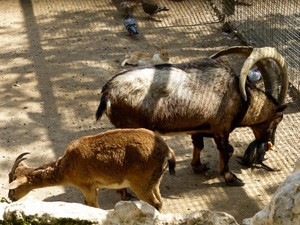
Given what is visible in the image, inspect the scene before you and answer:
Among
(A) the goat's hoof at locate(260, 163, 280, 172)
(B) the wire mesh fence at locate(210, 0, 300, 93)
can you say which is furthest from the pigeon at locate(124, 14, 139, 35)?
(A) the goat's hoof at locate(260, 163, 280, 172)

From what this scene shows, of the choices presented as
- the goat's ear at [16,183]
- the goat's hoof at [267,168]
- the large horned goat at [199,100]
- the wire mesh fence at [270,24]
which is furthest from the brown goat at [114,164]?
the wire mesh fence at [270,24]

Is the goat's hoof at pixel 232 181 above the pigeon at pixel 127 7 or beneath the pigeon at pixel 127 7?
beneath

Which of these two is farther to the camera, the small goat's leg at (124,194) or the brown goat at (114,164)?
the small goat's leg at (124,194)

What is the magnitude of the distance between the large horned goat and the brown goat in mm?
601

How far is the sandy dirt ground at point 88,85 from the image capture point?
7.38 m

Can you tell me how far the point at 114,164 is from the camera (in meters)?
6.27

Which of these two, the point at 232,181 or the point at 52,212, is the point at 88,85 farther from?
the point at 52,212

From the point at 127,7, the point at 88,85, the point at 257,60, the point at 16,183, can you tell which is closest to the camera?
the point at 16,183

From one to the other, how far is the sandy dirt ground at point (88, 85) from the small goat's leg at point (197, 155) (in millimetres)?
95

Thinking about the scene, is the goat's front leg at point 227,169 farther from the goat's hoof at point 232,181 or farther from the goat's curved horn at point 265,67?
the goat's curved horn at point 265,67

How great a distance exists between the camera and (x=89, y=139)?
636 centimetres

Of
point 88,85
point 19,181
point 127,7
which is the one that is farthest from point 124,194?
point 127,7

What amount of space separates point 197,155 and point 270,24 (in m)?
4.17

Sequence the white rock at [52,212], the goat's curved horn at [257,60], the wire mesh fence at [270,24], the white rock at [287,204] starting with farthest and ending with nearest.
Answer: the wire mesh fence at [270,24]
the goat's curved horn at [257,60]
the white rock at [52,212]
the white rock at [287,204]
